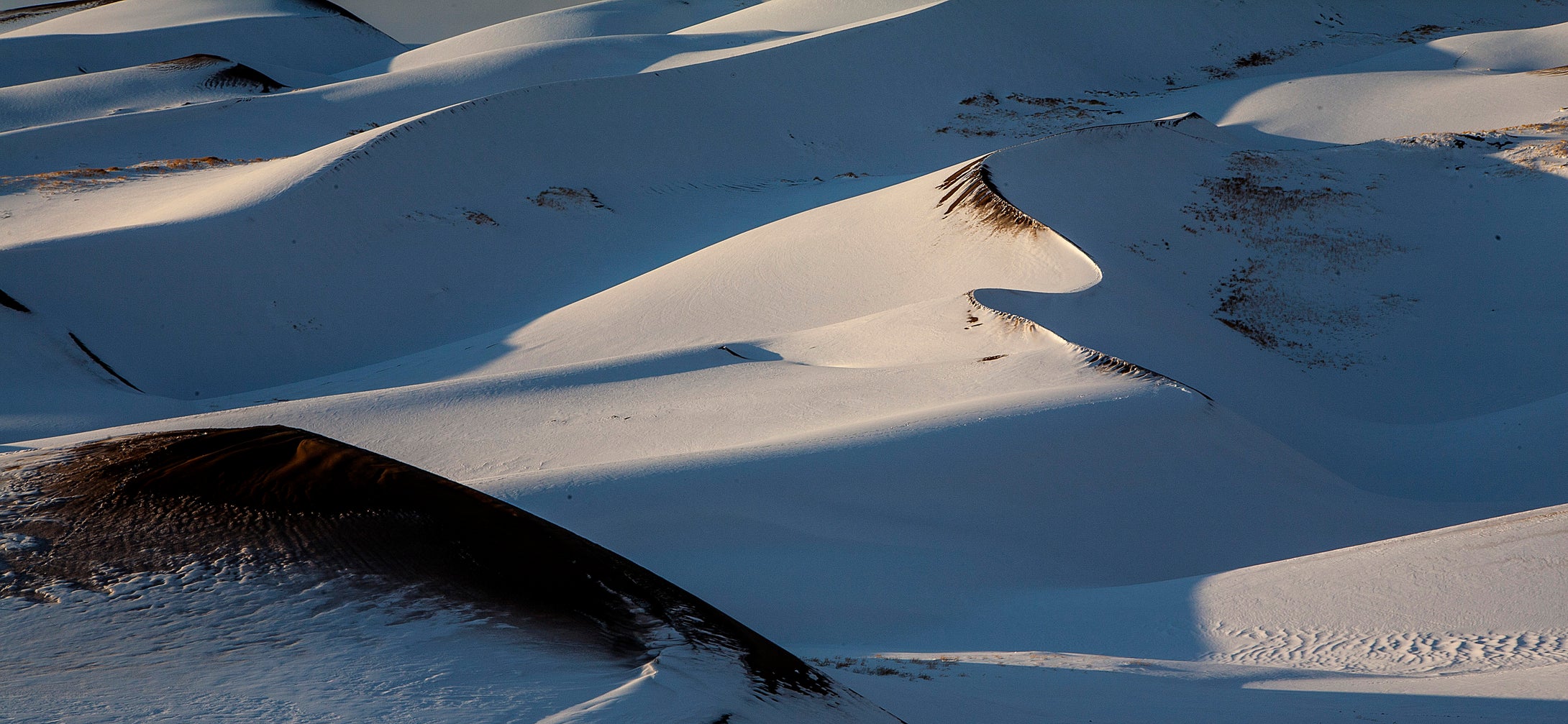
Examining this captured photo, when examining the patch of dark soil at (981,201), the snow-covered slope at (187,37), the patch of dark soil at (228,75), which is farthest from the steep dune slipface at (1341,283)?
the snow-covered slope at (187,37)

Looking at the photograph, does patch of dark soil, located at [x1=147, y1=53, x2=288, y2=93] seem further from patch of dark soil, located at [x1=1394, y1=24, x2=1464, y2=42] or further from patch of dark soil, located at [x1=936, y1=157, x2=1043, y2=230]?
patch of dark soil, located at [x1=1394, y1=24, x2=1464, y2=42]

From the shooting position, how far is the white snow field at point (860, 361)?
2996 mm

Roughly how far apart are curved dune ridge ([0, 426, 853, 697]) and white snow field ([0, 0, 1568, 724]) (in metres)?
0.06

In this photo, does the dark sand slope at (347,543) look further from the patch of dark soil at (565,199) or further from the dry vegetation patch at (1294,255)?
the patch of dark soil at (565,199)

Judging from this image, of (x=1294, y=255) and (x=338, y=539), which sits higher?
(x=338, y=539)

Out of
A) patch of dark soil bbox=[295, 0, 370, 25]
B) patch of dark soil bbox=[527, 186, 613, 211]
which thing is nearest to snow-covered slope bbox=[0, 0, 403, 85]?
patch of dark soil bbox=[295, 0, 370, 25]

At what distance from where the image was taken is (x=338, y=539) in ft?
9.96

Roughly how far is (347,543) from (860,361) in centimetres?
620

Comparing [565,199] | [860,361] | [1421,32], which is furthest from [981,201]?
[1421,32]

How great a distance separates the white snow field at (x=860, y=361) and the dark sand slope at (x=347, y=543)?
5 cm

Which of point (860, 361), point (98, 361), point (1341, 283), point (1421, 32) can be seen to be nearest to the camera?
point (860, 361)

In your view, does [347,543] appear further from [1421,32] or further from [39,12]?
[39,12]

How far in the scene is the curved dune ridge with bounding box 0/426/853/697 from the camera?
2859 mm

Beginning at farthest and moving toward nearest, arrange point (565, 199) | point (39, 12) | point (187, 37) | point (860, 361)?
point (39, 12) < point (187, 37) < point (565, 199) < point (860, 361)
